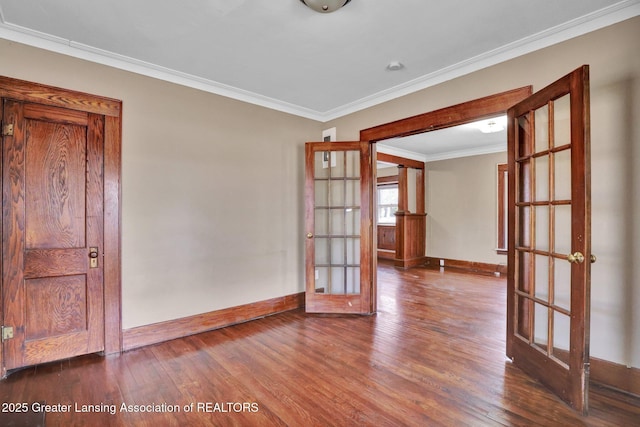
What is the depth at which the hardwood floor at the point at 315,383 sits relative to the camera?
1850 mm

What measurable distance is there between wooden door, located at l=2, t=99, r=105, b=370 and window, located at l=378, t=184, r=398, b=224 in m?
6.98

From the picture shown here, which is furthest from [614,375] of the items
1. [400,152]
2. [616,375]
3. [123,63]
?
[400,152]

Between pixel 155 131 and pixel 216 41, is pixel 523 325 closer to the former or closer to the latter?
pixel 216 41

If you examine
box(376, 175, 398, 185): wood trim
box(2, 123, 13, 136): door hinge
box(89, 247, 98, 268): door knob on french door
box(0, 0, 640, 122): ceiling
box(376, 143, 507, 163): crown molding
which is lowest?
box(89, 247, 98, 268): door knob on french door

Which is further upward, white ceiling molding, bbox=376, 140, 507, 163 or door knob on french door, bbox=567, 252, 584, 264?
white ceiling molding, bbox=376, 140, 507, 163

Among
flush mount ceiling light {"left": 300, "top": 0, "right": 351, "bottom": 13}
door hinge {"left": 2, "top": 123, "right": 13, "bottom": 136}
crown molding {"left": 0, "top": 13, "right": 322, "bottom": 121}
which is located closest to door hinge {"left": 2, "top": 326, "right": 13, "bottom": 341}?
door hinge {"left": 2, "top": 123, "right": 13, "bottom": 136}

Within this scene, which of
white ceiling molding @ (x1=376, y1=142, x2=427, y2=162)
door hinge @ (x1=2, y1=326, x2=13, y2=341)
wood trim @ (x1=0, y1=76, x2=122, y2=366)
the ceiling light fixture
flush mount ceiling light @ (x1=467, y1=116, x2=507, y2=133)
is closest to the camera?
door hinge @ (x1=2, y1=326, x2=13, y2=341)

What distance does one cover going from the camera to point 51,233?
8.21ft

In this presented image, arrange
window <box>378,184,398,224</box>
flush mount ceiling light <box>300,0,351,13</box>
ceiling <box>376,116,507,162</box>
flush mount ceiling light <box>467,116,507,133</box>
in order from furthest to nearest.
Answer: window <box>378,184,398,224</box> < ceiling <box>376,116,507,162</box> < flush mount ceiling light <box>467,116,507,133</box> < flush mount ceiling light <box>300,0,351,13</box>

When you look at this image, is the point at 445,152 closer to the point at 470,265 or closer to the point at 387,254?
the point at 470,265

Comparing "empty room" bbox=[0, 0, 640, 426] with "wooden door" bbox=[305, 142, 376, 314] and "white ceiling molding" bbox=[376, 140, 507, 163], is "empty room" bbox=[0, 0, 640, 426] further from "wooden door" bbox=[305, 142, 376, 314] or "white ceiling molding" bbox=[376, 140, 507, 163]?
"white ceiling molding" bbox=[376, 140, 507, 163]

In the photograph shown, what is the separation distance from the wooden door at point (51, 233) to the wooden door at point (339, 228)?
2165 millimetres

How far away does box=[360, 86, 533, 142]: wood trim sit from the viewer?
2.59m

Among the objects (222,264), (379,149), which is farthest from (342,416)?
(379,149)
